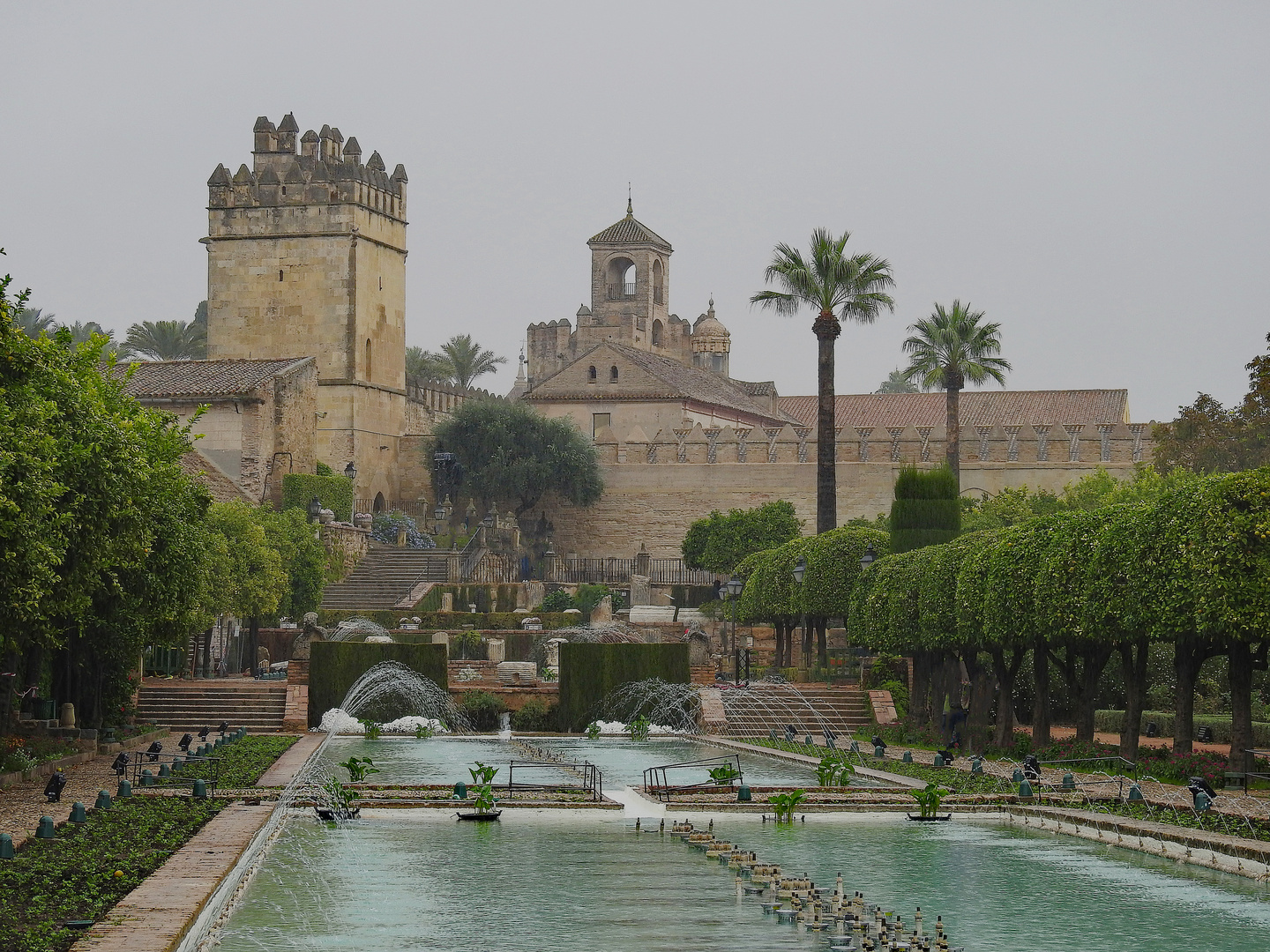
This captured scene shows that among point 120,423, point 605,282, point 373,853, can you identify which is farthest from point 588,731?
point 605,282

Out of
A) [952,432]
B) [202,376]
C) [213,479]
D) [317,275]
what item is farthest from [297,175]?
[952,432]

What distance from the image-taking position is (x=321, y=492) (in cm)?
5031

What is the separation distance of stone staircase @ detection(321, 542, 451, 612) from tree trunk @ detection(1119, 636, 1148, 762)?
23.2m

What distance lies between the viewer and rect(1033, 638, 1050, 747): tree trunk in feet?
74.2

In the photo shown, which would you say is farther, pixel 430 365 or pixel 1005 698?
pixel 430 365

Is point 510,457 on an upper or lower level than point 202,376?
lower

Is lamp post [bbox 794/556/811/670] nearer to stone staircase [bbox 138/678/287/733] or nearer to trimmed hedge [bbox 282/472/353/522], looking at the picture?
stone staircase [bbox 138/678/287/733]

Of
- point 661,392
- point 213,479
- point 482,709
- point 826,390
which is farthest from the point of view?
point 661,392

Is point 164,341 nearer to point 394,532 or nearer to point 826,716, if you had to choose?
point 394,532

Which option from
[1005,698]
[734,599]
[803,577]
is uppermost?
[803,577]

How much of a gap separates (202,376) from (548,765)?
103 ft

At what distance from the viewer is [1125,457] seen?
55.5 m

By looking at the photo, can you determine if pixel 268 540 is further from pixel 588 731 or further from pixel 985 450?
pixel 985 450

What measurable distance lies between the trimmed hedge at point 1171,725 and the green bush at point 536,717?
8409mm
